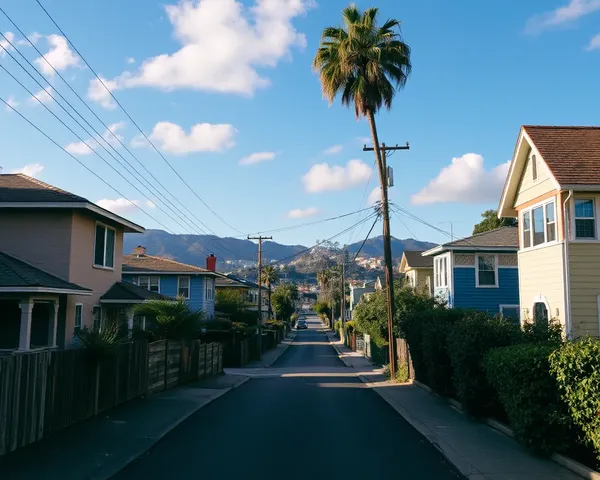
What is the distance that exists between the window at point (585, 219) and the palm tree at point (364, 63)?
25.5 feet

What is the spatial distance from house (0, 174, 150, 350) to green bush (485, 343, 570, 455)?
12.8 meters

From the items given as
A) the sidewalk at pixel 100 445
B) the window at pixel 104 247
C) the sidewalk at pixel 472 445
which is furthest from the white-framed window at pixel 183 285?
the sidewalk at pixel 472 445

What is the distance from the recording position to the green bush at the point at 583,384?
8156 mm

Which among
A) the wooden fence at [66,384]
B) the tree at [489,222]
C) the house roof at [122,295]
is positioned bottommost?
the wooden fence at [66,384]

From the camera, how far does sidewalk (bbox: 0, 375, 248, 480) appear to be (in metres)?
8.59

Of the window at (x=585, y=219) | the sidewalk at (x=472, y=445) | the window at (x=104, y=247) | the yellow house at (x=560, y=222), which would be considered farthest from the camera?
the window at (x=104, y=247)

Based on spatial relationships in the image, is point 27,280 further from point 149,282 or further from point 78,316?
point 149,282

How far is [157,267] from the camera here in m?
43.6

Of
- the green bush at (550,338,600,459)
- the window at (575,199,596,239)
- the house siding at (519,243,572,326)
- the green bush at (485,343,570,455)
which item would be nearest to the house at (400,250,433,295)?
the house siding at (519,243,572,326)

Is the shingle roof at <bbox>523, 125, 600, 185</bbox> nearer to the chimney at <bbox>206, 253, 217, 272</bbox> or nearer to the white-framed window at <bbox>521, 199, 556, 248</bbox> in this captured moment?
the white-framed window at <bbox>521, 199, 556, 248</bbox>

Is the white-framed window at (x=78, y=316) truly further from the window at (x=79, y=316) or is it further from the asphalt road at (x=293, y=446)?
the asphalt road at (x=293, y=446)

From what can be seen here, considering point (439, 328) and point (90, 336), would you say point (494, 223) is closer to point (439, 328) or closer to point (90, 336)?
point (439, 328)

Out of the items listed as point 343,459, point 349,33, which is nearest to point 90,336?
point 343,459

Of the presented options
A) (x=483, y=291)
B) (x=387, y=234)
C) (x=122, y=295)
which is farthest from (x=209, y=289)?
(x=387, y=234)
